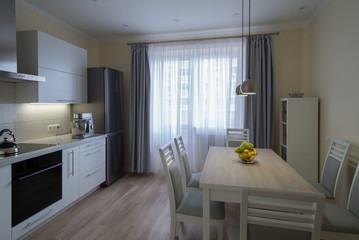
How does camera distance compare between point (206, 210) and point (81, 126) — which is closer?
point (206, 210)

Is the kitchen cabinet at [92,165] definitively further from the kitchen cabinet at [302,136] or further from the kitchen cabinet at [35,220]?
the kitchen cabinet at [302,136]

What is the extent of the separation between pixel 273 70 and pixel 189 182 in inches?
96.7

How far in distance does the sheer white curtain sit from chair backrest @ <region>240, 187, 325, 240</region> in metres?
2.71

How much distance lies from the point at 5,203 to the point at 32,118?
4.49 feet

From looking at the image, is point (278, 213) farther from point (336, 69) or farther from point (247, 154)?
point (336, 69)

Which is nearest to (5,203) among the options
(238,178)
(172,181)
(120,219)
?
(120,219)

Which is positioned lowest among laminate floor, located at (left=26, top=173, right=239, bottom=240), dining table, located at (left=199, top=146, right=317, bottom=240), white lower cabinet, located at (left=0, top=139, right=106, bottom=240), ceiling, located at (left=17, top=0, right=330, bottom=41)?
laminate floor, located at (left=26, top=173, right=239, bottom=240)

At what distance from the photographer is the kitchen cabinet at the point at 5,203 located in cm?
186

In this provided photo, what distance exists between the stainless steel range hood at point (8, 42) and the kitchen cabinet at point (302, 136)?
3516 millimetres

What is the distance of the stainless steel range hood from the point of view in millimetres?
2158

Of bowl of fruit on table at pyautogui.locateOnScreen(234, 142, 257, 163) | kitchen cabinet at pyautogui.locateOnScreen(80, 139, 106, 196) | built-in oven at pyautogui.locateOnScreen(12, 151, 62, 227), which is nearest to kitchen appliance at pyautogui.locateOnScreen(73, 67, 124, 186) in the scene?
kitchen cabinet at pyautogui.locateOnScreen(80, 139, 106, 196)

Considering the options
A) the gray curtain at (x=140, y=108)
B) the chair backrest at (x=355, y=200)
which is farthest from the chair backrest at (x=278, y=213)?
the gray curtain at (x=140, y=108)

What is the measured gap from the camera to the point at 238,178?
172 cm

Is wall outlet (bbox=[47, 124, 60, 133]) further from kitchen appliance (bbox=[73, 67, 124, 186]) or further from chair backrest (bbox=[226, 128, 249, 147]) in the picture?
chair backrest (bbox=[226, 128, 249, 147])
